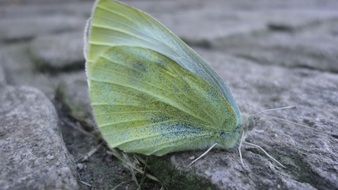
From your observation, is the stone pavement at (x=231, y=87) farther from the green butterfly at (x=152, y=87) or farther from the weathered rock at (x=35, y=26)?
the green butterfly at (x=152, y=87)

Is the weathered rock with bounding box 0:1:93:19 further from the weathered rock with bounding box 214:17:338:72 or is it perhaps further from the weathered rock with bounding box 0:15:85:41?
the weathered rock with bounding box 214:17:338:72

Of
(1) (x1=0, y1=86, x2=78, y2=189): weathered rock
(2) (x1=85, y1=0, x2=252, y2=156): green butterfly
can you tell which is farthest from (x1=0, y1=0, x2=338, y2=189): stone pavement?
(2) (x1=85, y1=0, x2=252, y2=156): green butterfly

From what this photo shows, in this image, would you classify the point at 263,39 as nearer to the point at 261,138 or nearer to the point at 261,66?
the point at 261,66

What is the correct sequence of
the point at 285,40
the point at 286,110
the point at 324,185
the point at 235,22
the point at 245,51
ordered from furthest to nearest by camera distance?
the point at 235,22 → the point at 285,40 → the point at 245,51 → the point at 286,110 → the point at 324,185

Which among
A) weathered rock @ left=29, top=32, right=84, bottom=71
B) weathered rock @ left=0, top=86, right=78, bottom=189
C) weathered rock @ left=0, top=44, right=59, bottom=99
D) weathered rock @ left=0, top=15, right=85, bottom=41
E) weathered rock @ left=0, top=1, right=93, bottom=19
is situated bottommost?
weathered rock @ left=0, top=1, right=93, bottom=19

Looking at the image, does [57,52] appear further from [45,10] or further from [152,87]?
[45,10]

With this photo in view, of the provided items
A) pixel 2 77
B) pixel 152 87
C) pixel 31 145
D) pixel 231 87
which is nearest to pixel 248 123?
pixel 152 87

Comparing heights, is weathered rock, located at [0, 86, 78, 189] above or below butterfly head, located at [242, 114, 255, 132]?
below

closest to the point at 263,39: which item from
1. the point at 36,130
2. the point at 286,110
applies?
the point at 286,110
